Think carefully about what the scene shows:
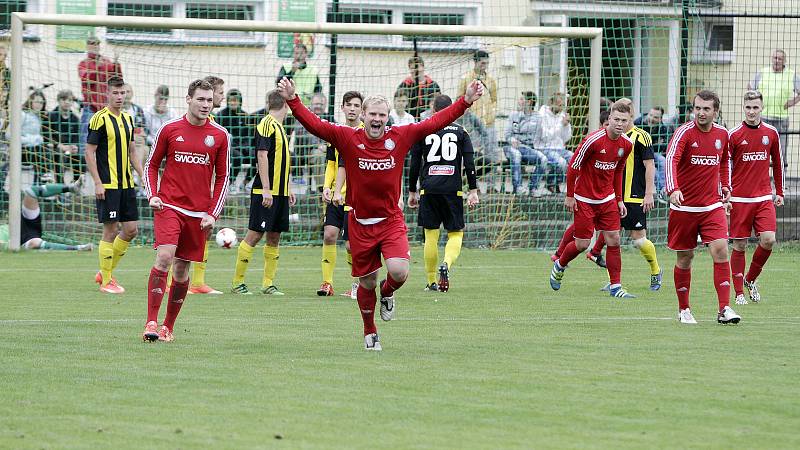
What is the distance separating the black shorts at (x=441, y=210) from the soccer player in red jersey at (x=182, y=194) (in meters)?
4.87

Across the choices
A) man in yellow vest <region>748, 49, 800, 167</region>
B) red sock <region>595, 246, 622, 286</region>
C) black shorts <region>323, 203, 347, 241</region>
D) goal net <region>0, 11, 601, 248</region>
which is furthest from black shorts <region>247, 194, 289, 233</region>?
man in yellow vest <region>748, 49, 800, 167</region>

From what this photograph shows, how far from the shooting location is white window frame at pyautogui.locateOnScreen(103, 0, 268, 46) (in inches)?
792

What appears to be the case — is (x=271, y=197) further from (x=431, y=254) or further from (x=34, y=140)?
(x=34, y=140)

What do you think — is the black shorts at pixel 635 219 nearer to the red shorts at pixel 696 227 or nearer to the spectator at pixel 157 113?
the red shorts at pixel 696 227

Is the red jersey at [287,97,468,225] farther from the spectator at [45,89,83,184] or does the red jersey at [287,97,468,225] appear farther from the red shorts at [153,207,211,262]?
the spectator at [45,89,83,184]

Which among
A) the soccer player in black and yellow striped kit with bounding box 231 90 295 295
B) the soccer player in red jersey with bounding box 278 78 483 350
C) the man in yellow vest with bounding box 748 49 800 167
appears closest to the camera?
the soccer player in red jersey with bounding box 278 78 483 350

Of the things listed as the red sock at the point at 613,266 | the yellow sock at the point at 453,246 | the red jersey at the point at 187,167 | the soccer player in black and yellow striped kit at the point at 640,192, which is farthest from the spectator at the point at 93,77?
the red jersey at the point at 187,167

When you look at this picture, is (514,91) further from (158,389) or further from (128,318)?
(158,389)

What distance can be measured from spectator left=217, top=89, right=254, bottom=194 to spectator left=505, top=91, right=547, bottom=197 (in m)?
4.03

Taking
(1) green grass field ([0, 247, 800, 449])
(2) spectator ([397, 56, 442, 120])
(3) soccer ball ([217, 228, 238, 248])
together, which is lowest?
(1) green grass field ([0, 247, 800, 449])

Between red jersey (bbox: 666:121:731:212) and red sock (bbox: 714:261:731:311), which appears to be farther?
red jersey (bbox: 666:121:731:212)

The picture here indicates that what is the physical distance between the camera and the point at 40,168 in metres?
19.9

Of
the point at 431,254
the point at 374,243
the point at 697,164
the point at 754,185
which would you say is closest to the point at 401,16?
the point at 431,254

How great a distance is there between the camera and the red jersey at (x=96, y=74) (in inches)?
781
